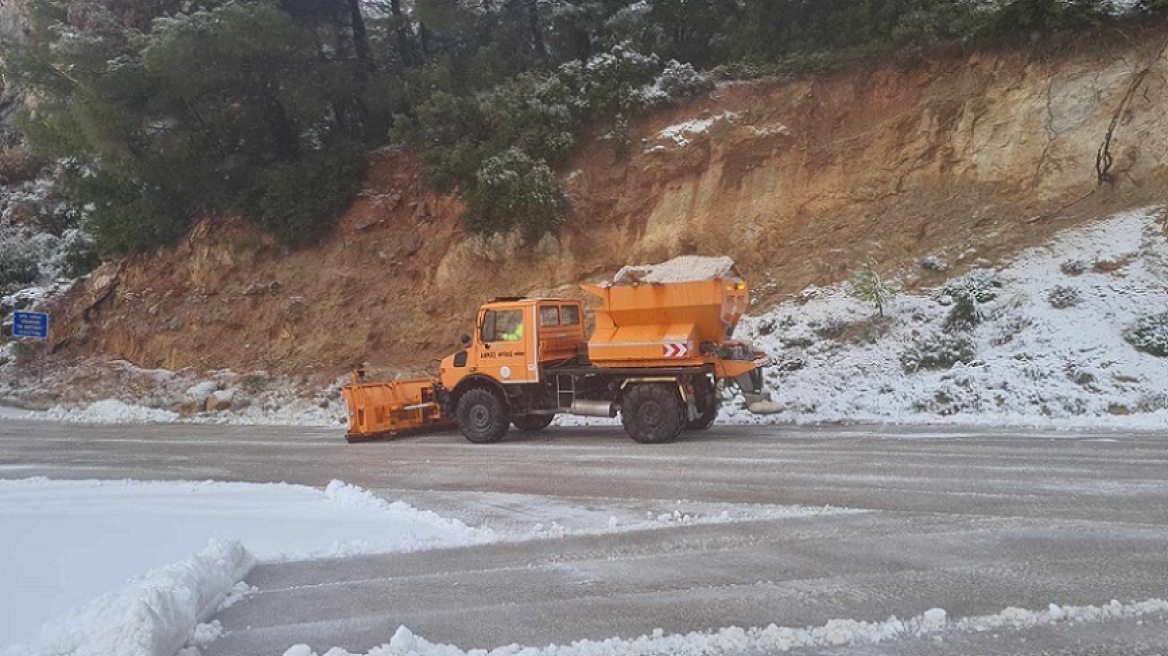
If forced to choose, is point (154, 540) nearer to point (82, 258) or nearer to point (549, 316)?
point (549, 316)

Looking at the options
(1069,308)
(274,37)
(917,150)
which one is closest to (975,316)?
(1069,308)

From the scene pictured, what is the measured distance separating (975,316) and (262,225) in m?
18.9

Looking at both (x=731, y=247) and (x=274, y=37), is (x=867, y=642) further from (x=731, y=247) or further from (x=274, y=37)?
(x=274, y=37)

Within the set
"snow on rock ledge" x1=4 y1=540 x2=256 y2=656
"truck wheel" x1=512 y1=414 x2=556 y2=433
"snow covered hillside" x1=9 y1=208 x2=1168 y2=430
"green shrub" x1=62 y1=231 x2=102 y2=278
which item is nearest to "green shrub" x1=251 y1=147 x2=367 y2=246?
"snow covered hillside" x1=9 y1=208 x2=1168 y2=430

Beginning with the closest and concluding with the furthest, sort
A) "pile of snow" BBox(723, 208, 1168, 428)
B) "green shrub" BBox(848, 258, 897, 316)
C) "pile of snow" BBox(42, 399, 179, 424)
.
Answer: "pile of snow" BBox(723, 208, 1168, 428) < "green shrub" BBox(848, 258, 897, 316) < "pile of snow" BBox(42, 399, 179, 424)

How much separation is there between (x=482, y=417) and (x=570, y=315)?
2.44m

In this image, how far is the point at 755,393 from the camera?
13.2 metres

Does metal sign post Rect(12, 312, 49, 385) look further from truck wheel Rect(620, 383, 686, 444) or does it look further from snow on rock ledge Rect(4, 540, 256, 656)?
snow on rock ledge Rect(4, 540, 256, 656)

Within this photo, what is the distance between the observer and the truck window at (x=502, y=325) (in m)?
13.9

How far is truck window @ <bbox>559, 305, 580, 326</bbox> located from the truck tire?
2742mm

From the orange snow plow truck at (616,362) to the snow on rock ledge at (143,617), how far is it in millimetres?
7836

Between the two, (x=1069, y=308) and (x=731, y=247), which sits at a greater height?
(x=731, y=247)

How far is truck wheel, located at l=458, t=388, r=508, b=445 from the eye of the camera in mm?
13727

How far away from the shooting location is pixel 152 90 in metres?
22.5
